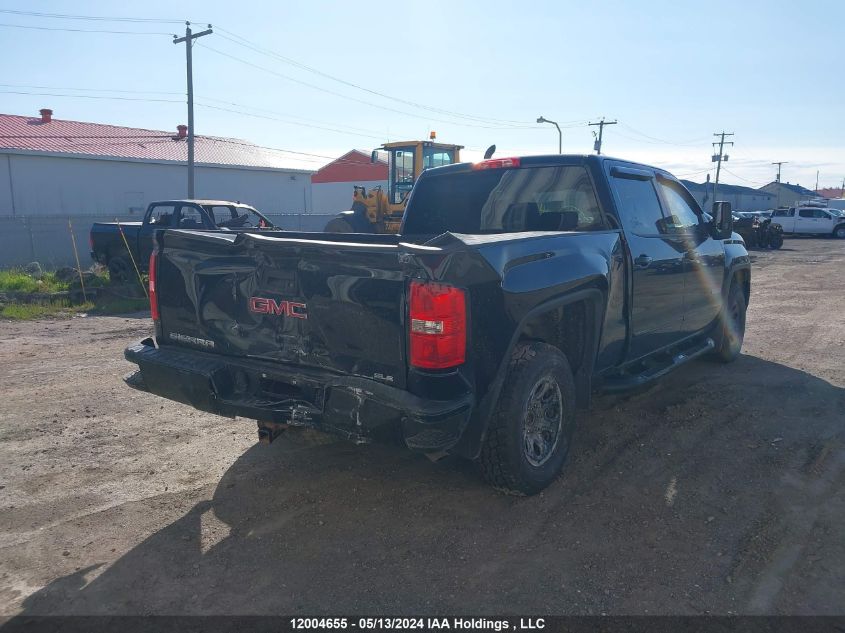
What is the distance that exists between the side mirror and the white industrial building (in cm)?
1773

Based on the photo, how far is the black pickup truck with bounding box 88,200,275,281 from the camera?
43.6 ft

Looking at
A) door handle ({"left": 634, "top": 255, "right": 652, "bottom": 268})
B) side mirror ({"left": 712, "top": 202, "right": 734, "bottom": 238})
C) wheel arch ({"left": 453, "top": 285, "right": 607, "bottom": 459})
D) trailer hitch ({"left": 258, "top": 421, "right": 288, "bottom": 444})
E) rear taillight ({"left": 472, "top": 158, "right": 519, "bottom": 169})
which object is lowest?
trailer hitch ({"left": 258, "top": 421, "right": 288, "bottom": 444})

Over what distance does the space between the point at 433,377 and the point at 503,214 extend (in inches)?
92.2

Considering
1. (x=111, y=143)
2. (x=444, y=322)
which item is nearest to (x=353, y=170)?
(x=111, y=143)

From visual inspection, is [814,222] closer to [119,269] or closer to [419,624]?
[119,269]

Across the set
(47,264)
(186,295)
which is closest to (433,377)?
(186,295)

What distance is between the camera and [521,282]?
139 inches

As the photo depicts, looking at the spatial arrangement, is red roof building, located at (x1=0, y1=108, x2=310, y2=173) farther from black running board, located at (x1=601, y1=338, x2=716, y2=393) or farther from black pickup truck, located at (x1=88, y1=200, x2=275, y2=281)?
black running board, located at (x1=601, y1=338, x2=716, y2=393)

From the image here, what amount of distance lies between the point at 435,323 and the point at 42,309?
420 inches

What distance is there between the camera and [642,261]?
15.9 feet

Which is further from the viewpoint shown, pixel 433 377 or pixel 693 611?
pixel 433 377

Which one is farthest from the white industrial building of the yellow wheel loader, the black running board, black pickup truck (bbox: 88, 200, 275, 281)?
the black running board

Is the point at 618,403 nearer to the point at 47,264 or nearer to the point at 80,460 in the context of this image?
the point at 80,460

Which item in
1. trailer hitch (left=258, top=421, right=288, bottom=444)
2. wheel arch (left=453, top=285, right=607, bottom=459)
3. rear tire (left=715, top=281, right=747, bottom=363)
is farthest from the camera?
rear tire (left=715, top=281, right=747, bottom=363)
